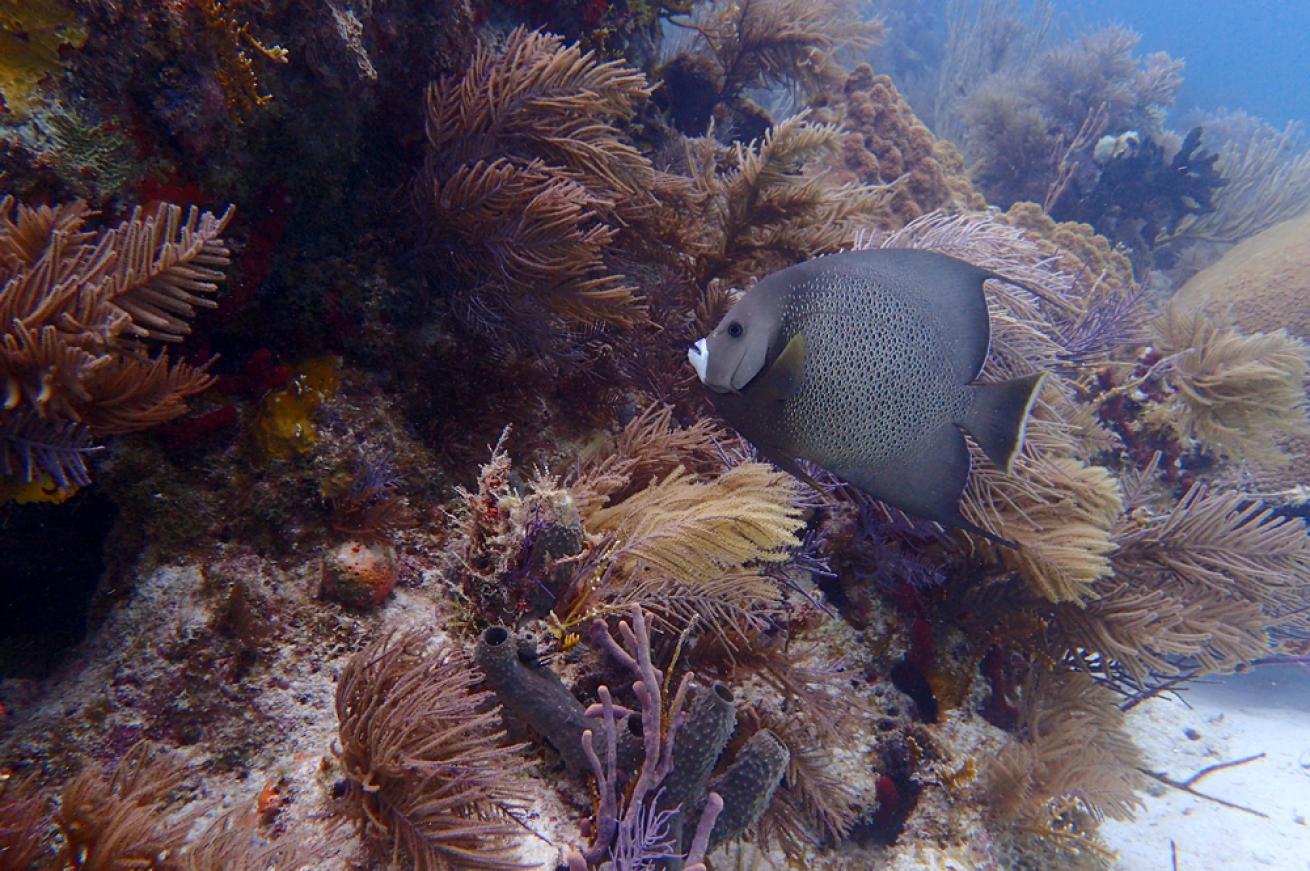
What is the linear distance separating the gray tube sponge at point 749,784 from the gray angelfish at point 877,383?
105 centimetres

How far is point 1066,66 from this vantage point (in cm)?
1313

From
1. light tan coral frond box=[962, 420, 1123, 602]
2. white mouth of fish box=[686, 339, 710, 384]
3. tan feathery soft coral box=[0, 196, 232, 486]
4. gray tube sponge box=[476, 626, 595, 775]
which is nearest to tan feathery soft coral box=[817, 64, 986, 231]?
light tan coral frond box=[962, 420, 1123, 602]

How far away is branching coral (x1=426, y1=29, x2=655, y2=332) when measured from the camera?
286cm

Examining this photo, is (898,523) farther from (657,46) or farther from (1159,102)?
(1159,102)

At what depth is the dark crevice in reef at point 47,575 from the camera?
7.16 ft

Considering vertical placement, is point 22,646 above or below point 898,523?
below

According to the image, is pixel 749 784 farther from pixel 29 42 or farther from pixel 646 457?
pixel 29 42

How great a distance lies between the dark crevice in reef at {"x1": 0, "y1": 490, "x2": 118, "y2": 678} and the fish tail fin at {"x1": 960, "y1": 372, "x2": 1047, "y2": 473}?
2847mm

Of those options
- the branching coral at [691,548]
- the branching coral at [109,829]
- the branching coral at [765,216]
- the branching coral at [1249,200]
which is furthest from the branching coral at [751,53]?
the branching coral at [1249,200]

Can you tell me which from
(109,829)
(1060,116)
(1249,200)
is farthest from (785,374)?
(1060,116)

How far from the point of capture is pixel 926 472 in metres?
1.87

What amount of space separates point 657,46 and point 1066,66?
11952mm

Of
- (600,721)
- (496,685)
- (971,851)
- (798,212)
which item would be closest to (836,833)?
(971,851)

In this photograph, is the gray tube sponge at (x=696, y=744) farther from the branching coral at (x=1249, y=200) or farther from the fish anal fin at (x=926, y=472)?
the branching coral at (x=1249, y=200)
